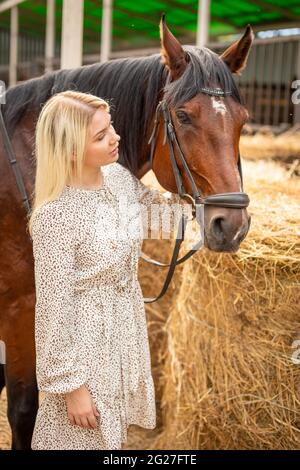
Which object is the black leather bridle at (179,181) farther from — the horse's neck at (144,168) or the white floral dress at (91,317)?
the white floral dress at (91,317)

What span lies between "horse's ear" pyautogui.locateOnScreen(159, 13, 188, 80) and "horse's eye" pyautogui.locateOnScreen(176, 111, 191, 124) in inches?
6.3

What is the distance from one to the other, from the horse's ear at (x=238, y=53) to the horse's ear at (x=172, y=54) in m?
0.14

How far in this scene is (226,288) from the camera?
88.9 inches

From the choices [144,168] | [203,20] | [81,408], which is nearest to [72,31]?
[203,20]

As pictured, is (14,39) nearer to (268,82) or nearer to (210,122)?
(268,82)

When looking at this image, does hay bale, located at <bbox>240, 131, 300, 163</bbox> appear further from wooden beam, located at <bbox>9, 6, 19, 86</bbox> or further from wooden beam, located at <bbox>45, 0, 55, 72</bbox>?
wooden beam, located at <bbox>9, 6, 19, 86</bbox>

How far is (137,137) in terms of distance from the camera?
193 centimetres

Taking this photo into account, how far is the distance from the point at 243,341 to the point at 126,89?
1142 mm

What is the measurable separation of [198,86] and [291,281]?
0.83m

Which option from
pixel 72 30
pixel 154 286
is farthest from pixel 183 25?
pixel 154 286

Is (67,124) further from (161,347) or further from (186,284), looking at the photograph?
(161,347)

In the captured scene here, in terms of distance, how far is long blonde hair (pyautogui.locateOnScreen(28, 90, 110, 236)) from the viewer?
4.64 ft

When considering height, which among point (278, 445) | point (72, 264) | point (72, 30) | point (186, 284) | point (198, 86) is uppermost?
point (72, 30)
